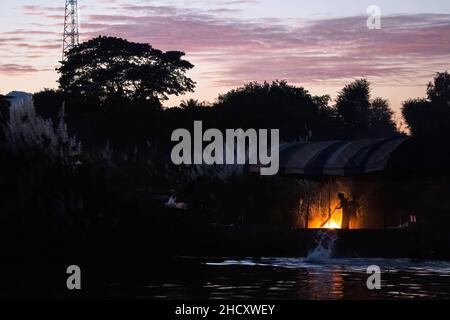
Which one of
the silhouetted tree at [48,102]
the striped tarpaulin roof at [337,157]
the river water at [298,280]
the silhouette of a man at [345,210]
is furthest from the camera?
the silhouetted tree at [48,102]

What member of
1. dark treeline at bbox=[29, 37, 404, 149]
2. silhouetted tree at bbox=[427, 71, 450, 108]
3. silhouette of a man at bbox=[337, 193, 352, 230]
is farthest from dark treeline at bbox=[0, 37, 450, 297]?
silhouetted tree at bbox=[427, 71, 450, 108]

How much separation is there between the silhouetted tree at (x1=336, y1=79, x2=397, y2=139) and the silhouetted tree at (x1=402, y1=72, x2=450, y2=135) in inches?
78.6

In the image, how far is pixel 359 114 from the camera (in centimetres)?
8781

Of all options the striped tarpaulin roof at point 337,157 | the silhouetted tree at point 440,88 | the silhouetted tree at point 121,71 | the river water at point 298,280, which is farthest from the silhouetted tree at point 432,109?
the river water at point 298,280

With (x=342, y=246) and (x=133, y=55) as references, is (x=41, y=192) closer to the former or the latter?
(x=342, y=246)

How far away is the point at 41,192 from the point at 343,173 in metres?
8.50

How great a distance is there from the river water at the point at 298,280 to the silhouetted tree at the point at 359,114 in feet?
181

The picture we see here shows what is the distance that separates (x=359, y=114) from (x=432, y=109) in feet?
28.9

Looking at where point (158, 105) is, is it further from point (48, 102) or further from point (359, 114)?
point (359, 114)

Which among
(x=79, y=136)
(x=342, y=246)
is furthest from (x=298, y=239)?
(x=79, y=136)

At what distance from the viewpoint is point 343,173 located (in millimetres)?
29406

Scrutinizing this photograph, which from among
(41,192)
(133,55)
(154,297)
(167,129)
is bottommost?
(154,297)

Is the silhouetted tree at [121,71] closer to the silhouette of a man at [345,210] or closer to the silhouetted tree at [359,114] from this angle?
the silhouetted tree at [359,114]

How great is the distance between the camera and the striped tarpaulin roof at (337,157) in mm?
28875
